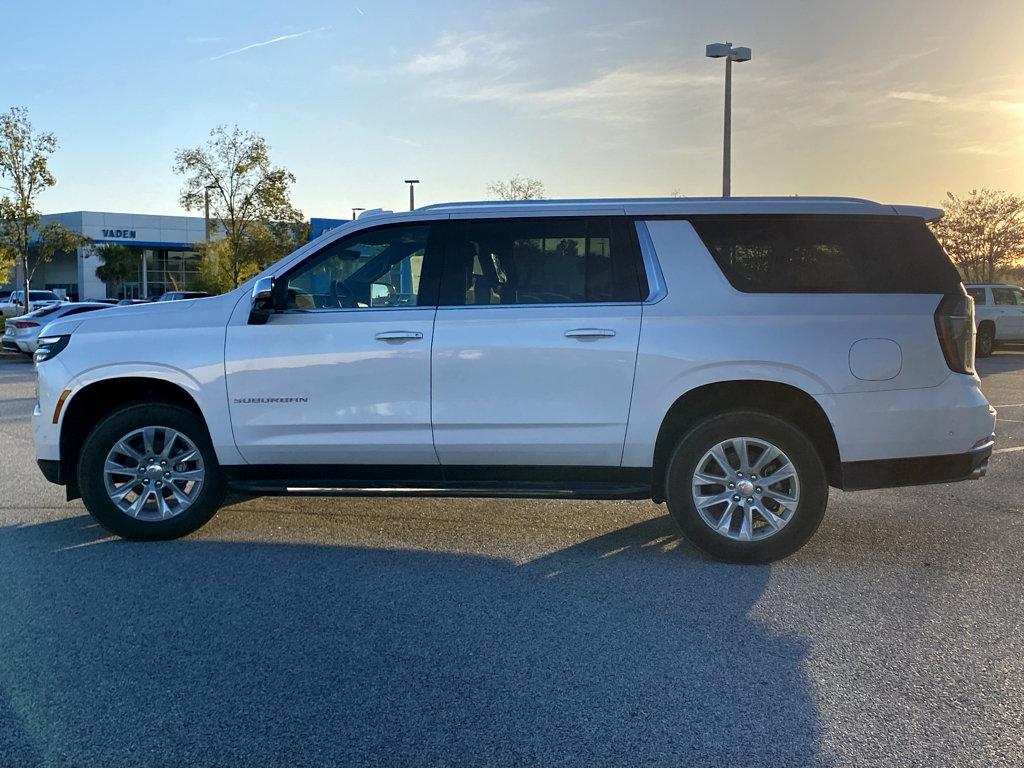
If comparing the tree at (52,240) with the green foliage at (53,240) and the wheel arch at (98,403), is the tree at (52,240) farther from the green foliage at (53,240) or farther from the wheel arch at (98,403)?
the wheel arch at (98,403)

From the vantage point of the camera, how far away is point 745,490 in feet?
16.8

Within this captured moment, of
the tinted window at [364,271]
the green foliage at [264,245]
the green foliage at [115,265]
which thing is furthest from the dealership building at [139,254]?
the tinted window at [364,271]

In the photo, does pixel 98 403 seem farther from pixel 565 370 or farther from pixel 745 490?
pixel 745 490

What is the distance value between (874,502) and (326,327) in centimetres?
423

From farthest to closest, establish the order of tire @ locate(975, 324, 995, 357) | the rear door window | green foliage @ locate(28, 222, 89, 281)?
green foliage @ locate(28, 222, 89, 281)
the rear door window
tire @ locate(975, 324, 995, 357)

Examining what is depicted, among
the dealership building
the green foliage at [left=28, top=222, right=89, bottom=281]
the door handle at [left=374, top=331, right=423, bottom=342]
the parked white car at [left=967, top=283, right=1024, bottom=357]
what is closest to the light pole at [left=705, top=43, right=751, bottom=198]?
the parked white car at [left=967, top=283, right=1024, bottom=357]

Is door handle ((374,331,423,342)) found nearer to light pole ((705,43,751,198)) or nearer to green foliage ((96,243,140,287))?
light pole ((705,43,751,198))

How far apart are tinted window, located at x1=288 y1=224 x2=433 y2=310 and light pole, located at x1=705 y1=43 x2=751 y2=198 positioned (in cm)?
1727

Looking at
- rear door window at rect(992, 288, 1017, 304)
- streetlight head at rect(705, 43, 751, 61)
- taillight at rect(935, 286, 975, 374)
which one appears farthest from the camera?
rear door window at rect(992, 288, 1017, 304)

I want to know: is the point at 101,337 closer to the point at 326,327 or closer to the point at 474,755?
the point at 326,327

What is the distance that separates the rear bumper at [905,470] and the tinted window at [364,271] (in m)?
2.73

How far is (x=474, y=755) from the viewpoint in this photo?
2951 mm

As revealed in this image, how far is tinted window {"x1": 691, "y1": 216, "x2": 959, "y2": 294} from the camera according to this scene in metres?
5.13

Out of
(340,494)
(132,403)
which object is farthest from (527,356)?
(132,403)
